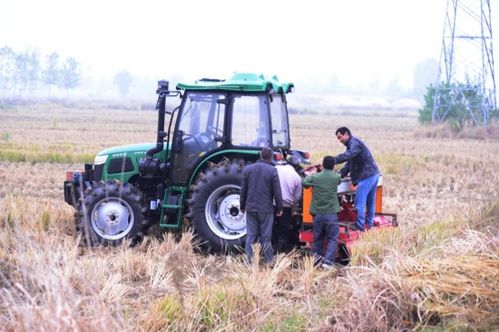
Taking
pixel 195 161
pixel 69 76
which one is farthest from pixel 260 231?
pixel 69 76

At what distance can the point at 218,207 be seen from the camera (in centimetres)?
1075

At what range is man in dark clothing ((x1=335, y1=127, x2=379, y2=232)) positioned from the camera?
10.7 m

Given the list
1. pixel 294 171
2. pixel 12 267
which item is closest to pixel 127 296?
pixel 12 267

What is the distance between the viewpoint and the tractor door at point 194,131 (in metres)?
11.0

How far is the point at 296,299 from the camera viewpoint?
26.3 ft

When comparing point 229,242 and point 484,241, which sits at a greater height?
point 484,241

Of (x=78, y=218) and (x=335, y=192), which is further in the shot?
(x=78, y=218)

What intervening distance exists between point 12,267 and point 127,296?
128 cm

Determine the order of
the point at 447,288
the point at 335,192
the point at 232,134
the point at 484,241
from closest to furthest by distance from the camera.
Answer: the point at 447,288, the point at 484,241, the point at 335,192, the point at 232,134

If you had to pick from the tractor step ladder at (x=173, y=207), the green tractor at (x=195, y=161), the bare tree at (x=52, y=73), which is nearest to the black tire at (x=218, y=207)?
the green tractor at (x=195, y=161)

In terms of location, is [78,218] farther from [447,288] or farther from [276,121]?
[447,288]

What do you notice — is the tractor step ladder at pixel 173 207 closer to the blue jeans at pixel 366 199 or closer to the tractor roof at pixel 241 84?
the tractor roof at pixel 241 84

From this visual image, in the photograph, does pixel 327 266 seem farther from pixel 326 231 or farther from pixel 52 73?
pixel 52 73

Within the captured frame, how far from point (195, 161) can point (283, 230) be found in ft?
5.00
